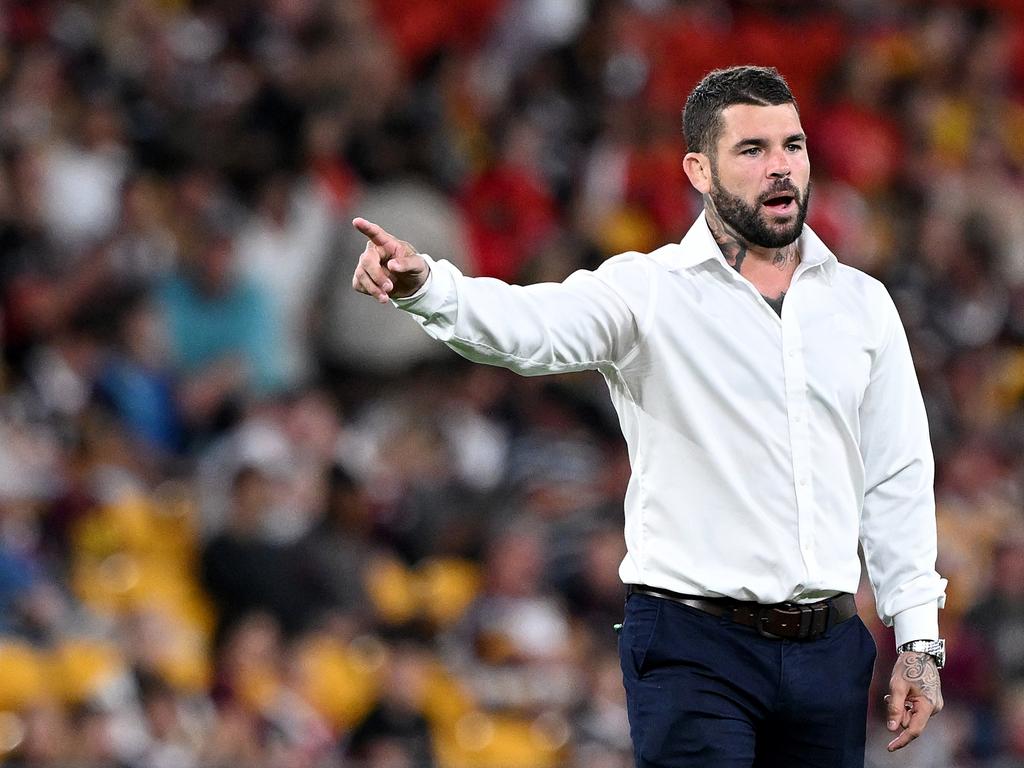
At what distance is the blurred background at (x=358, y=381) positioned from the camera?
735 centimetres

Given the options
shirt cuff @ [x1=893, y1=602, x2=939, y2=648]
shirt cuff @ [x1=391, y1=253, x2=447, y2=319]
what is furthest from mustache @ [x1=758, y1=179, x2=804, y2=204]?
shirt cuff @ [x1=893, y1=602, x2=939, y2=648]

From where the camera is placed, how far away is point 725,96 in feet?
11.8

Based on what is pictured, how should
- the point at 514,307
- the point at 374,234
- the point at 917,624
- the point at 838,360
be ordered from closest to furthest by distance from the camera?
the point at 374,234
the point at 514,307
the point at 838,360
the point at 917,624

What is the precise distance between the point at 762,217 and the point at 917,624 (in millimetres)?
836

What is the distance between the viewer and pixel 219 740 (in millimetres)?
6898

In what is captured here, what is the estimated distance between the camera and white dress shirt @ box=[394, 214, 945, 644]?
3.47m

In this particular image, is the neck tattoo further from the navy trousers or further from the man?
the navy trousers

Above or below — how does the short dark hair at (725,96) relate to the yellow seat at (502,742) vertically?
above

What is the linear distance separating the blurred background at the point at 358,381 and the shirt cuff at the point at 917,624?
3.69m

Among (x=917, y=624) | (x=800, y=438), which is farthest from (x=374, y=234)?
(x=917, y=624)

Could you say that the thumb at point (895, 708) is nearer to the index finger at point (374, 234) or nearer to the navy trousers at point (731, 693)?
the navy trousers at point (731, 693)

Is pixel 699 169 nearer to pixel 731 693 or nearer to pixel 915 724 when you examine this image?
pixel 731 693

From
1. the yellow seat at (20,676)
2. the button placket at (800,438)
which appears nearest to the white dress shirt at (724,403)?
the button placket at (800,438)

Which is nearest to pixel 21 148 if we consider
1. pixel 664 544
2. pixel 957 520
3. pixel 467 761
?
pixel 467 761
